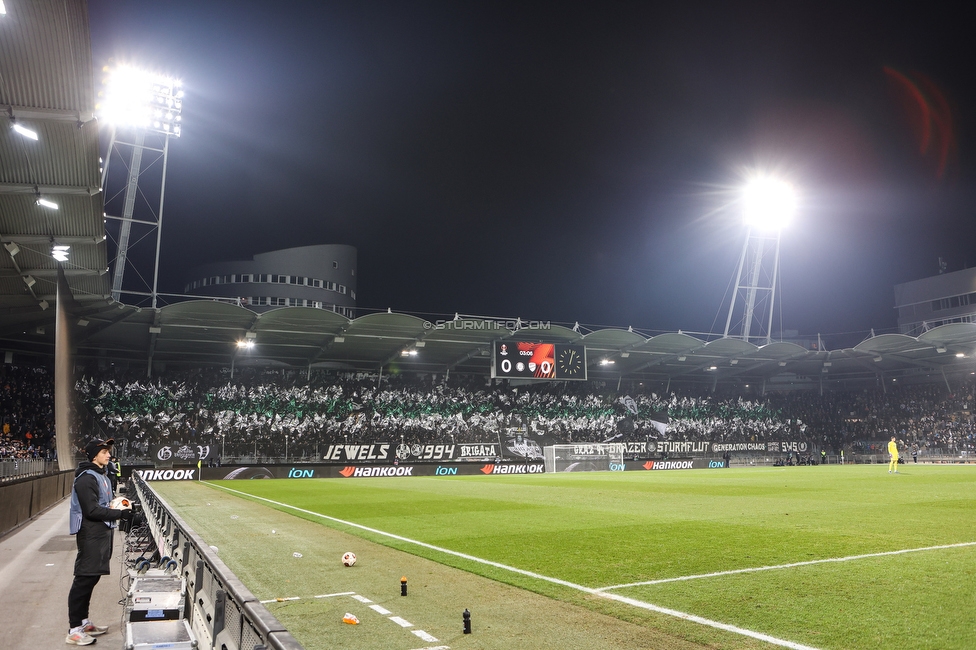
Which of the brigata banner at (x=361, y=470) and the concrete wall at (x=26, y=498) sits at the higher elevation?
the concrete wall at (x=26, y=498)

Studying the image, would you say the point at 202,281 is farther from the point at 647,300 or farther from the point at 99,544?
the point at 99,544

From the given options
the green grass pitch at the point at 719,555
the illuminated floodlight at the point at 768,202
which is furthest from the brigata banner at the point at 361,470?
the illuminated floodlight at the point at 768,202

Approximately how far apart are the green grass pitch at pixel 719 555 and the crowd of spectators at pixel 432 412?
20.2 meters

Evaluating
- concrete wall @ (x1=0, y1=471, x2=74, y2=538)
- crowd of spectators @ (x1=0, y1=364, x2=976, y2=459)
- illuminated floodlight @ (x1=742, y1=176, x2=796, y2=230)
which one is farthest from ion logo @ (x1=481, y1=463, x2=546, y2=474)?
illuminated floodlight @ (x1=742, y1=176, x2=796, y2=230)

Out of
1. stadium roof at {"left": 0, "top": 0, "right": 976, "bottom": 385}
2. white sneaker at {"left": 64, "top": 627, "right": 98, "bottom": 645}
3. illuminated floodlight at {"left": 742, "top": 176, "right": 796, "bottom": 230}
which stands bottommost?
white sneaker at {"left": 64, "top": 627, "right": 98, "bottom": 645}

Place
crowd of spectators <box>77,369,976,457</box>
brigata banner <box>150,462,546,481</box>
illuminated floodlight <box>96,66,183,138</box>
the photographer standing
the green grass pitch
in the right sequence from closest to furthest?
the green grass pitch < the photographer standing < illuminated floodlight <box>96,66,183,138</box> < brigata banner <box>150,462,546,481</box> < crowd of spectators <box>77,369,976,457</box>

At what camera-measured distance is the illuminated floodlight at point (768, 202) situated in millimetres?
49969

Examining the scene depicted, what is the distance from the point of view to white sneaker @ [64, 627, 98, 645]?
21.2 ft

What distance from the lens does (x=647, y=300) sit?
61219 mm

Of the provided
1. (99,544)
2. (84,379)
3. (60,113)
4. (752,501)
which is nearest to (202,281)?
(84,379)

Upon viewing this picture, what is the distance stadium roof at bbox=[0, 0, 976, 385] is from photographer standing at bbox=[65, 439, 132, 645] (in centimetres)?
1026

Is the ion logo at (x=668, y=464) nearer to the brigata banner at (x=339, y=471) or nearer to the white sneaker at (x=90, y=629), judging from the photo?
the brigata banner at (x=339, y=471)

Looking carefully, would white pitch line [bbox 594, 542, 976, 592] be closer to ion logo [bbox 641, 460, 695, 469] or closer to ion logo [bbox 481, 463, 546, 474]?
ion logo [bbox 481, 463, 546, 474]

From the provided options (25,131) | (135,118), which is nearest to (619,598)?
(25,131)
